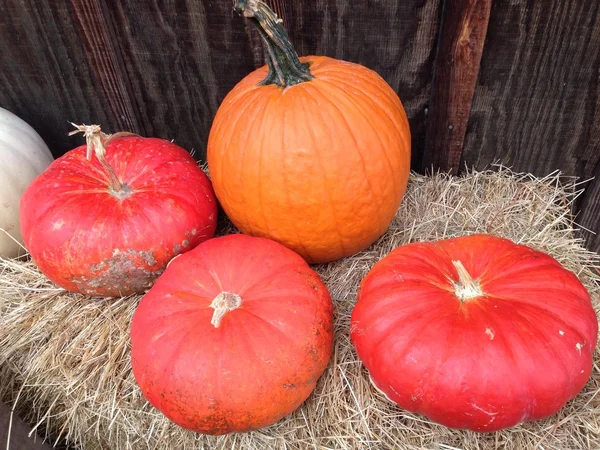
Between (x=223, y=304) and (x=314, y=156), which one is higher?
(x=314, y=156)

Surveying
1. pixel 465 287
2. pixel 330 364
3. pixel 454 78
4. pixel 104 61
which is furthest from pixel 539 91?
pixel 104 61

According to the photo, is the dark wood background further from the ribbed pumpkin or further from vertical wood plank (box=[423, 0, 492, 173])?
the ribbed pumpkin

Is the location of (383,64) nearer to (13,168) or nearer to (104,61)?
(104,61)

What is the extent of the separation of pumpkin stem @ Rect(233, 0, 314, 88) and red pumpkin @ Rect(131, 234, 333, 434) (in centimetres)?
63

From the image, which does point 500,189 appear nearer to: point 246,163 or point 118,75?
point 246,163

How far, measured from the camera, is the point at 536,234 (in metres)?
1.98

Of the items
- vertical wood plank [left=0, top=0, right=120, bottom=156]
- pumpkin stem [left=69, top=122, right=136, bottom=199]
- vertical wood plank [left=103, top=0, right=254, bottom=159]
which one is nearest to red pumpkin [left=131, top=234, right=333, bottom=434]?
pumpkin stem [left=69, top=122, right=136, bottom=199]

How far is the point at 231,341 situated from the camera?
136cm

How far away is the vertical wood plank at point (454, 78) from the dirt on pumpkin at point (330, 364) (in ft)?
0.47

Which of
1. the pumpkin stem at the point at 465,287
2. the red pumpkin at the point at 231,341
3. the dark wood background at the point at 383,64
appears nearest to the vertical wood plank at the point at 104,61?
the dark wood background at the point at 383,64

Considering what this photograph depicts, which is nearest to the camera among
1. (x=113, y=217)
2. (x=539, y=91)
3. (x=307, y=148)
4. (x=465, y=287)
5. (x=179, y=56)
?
(x=465, y=287)

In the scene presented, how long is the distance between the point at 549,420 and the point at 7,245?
229cm

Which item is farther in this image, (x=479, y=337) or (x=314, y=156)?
(x=314, y=156)

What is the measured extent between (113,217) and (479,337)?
4.11 feet
